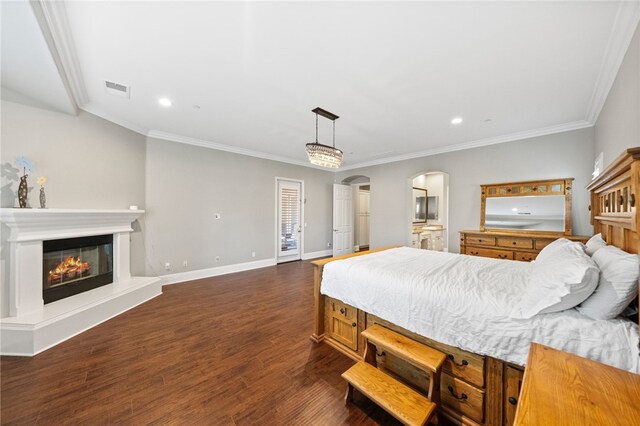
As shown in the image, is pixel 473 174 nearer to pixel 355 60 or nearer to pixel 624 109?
pixel 624 109

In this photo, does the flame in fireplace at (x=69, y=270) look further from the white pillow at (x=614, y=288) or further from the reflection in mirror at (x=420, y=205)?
the reflection in mirror at (x=420, y=205)

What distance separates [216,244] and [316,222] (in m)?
2.85

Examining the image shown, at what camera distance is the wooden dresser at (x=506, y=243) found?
344 centimetres

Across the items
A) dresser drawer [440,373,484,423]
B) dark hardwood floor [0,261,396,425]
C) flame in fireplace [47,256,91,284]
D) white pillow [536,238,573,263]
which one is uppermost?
white pillow [536,238,573,263]

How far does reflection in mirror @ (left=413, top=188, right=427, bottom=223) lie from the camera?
6875 millimetres

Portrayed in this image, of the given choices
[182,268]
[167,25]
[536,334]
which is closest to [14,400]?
[182,268]

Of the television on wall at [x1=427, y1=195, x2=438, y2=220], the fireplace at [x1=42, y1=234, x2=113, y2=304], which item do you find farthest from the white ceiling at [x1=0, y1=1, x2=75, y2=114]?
the television on wall at [x1=427, y1=195, x2=438, y2=220]

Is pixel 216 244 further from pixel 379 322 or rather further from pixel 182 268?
pixel 379 322

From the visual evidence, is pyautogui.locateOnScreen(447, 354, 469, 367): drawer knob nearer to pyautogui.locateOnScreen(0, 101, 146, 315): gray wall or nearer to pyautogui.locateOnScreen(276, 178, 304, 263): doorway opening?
pyautogui.locateOnScreen(0, 101, 146, 315): gray wall

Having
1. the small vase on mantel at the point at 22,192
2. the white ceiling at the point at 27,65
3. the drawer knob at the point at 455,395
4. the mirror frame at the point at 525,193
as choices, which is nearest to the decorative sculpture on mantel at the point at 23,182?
the small vase on mantel at the point at 22,192

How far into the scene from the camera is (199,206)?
14.9 feet

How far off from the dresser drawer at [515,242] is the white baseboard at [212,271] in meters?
4.68

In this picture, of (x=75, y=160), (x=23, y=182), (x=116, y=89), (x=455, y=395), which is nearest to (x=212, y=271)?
(x=75, y=160)

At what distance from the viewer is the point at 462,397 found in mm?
1511
